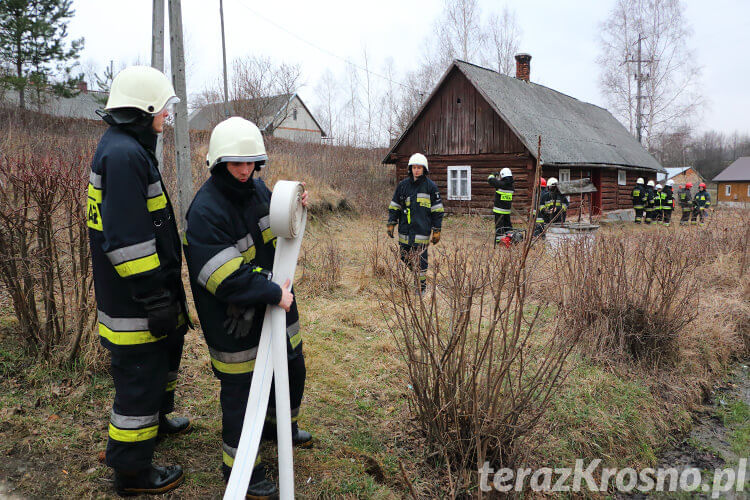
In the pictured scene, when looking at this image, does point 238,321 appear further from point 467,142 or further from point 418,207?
point 467,142

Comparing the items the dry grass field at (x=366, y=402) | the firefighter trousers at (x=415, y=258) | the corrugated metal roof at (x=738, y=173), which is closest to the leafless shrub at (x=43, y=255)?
the dry grass field at (x=366, y=402)

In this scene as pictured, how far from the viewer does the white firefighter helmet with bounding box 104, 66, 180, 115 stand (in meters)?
2.22

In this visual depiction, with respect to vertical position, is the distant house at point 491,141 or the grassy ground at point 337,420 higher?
the distant house at point 491,141

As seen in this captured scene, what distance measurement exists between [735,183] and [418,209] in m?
49.2

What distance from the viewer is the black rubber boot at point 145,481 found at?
2.32 metres

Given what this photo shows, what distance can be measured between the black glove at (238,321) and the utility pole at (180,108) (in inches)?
161

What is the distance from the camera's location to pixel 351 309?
5832mm

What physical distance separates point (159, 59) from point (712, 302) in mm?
7693

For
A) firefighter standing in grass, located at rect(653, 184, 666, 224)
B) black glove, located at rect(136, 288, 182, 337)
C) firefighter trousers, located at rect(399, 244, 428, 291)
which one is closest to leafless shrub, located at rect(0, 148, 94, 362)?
black glove, located at rect(136, 288, 182, 337)

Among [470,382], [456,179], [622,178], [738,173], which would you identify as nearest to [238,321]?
[470,382]

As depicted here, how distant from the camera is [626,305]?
15.7 ft

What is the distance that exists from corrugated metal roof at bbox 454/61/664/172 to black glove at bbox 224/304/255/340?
14.1 metres

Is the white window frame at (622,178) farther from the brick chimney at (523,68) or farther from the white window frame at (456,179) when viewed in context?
the white window frame at (456,179)

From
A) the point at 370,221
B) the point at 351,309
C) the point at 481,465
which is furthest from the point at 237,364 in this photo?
the point at 370,221
